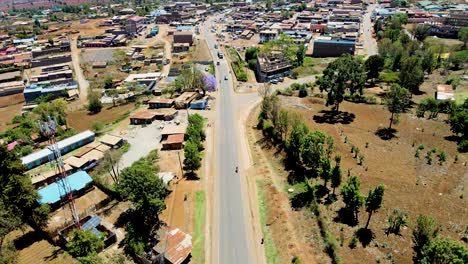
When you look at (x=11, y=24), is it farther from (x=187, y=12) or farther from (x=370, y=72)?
(x=370, y=72)

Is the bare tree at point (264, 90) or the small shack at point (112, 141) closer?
the small shack at point (112, 141)

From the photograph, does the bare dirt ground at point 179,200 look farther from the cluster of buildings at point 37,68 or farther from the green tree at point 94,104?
the cluster of buildings at point 37,68

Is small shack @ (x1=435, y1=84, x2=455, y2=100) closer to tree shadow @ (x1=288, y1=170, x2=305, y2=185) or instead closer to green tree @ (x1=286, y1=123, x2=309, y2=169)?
green tree @ (x1=286, y1=123, x2=309, y2=169)

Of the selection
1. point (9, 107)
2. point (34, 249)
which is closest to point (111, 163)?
point (34, 249)

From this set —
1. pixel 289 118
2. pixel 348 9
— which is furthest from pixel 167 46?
pixel 348 9

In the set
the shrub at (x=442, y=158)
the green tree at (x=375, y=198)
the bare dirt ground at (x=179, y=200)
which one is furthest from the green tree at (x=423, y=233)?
the bare dirt ground at (x=179, y=200)

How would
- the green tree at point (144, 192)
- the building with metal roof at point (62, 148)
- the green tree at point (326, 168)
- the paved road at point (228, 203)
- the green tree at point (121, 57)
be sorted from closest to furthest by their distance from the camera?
the paved road at point (228, 203) → the green tree at point (144, 192) → the green tree at point (326, 168) → the building with metal roof at point (62, 148) → the green tree at point (121, 57)

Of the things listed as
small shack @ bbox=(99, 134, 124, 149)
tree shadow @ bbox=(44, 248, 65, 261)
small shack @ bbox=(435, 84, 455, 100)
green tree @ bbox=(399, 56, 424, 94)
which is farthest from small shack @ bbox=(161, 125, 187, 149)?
small shack @ bbox=(435, 84, 455, 100)
